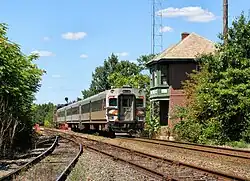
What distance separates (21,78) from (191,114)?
13410mm

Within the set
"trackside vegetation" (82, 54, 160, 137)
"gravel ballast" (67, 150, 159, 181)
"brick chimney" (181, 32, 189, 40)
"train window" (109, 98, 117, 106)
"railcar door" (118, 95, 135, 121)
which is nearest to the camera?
"gravel ballast" (67, 150, 159, 181)

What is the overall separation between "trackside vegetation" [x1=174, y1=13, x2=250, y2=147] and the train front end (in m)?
5.65

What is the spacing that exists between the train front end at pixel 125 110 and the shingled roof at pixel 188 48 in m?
12.0

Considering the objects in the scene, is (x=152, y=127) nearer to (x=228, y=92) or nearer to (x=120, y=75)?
(x=228, y=92)

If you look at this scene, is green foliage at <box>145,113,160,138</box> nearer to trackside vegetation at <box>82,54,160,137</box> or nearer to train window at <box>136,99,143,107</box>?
train window at <box>136,99,143,107</box>

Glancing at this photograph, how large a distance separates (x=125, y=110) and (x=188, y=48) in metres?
16.1

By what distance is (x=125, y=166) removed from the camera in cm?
1462

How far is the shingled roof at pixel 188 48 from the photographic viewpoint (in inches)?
1777

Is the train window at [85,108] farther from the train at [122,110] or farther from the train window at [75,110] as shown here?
the train at [122,110]

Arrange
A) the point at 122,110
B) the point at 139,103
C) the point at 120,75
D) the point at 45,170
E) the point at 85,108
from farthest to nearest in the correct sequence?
the point at 120,75 < the point at 85,108 < the point at 139,103 < the point at 122,110 < the point at 45,170

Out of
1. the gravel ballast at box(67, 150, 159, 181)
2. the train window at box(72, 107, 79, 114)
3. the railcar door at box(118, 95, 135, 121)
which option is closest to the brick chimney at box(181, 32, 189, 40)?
the train window at box(72, 107, 79, 114)

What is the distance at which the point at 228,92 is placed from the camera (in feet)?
83.4

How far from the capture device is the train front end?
3225cm

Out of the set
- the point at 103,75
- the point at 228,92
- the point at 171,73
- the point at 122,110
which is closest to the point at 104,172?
the point at 228,92
